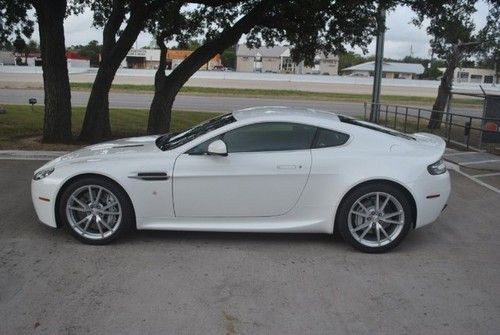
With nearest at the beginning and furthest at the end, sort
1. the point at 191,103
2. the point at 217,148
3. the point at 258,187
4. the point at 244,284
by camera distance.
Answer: the point at 244,284, the point at 217,148, the point at 258,187, the point at 191,103

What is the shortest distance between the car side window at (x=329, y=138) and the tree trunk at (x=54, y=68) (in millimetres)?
7982

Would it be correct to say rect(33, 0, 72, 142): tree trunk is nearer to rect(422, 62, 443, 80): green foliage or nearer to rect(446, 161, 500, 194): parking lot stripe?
rect(446, 161, 500, 194): parking lot stripe

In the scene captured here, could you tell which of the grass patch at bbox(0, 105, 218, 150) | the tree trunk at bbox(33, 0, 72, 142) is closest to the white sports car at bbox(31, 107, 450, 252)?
the grass patch at bbox(0, 105, 218, 150)

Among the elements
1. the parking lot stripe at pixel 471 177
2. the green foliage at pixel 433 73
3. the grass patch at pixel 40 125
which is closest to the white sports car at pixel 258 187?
the parking lot stripe at pixel 471 177

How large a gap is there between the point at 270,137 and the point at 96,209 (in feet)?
5.96

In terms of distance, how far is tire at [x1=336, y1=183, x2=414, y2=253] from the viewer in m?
5.24

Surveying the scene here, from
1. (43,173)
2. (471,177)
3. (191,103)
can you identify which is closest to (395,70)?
(191,103)

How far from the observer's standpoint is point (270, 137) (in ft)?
17.7

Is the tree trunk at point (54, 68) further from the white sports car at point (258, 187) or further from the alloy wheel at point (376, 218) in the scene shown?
the alloy wheel at point (376, 218)

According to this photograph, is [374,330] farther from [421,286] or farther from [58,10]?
[58,10]

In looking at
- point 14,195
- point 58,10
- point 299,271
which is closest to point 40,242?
point 14,195

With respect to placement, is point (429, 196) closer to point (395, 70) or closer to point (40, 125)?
point (40, 125)

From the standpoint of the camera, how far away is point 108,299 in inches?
163

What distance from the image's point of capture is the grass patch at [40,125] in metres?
11.7
